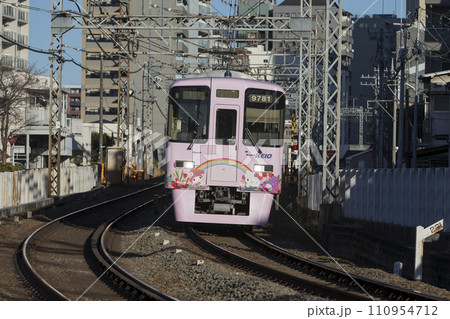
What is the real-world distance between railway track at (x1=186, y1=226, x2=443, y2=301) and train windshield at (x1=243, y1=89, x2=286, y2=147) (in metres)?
2.41

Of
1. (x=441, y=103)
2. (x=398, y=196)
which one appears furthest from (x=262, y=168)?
(x=441, y=103)

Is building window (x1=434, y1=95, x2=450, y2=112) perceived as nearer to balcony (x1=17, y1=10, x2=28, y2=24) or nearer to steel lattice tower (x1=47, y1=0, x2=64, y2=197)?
steel lattice tower (x1=47, y1=0, x2=64, y2=197)

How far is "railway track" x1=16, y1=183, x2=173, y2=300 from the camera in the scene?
10234 mm

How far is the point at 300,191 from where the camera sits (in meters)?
30.0

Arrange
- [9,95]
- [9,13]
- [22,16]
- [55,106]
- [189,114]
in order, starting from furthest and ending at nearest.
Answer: [22,16] → [9,13] → [9,95] → [55,106] → [189,114]

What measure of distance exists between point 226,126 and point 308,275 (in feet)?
17.6

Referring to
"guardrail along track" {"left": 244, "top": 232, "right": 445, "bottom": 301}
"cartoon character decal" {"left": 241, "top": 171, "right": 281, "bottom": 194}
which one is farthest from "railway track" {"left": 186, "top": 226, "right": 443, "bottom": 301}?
"cartoon character decal" {"left": 241, "top": 171, "right": 281, "bottom": 194}

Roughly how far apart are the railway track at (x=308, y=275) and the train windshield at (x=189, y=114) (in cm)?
242

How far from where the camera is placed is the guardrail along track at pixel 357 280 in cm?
984

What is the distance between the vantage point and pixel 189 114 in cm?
1736

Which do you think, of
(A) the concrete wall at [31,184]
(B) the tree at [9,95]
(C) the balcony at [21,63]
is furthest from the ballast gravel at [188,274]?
(C) the balcony at [21,63]

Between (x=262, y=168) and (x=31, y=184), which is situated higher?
(x=262, y=168)

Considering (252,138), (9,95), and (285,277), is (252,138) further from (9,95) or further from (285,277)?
(9,95)

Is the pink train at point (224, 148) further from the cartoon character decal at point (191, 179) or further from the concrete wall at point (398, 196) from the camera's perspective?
the concrete wall at point (398, 196)
